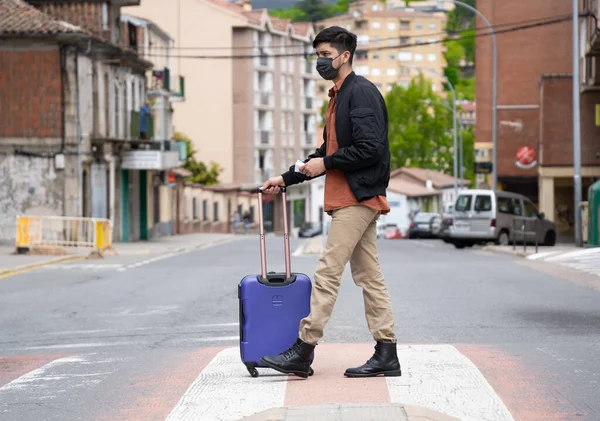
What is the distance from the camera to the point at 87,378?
320 inches

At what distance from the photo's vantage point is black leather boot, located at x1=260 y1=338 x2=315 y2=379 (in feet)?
23.5

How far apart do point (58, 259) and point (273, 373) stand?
23.5 metres

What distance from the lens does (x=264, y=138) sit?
3974 inches

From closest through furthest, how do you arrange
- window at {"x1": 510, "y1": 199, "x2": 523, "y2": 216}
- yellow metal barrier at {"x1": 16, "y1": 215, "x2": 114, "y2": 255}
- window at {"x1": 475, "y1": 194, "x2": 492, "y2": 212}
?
1. yellow metal barrier at {"x1": 16, "y1": 215, "x2": 114, "y2": 255}
2. window at {"x1": 475, "y1": 194, "x2": 492, "y2": 212}
3. window at {"x1": 510, "y1": 199, "x2": 523, "y2": 216}

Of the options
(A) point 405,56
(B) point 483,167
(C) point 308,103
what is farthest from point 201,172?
(A) point 405,56

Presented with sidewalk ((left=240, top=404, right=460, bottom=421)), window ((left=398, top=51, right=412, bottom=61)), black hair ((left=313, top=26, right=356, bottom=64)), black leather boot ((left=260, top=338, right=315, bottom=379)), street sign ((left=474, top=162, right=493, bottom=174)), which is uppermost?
window ((left=398, top=51, right=412, bottom=61))

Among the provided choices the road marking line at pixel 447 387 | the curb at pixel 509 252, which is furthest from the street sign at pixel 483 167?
the road marking line at pixel 447 387

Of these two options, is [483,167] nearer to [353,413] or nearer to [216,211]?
[216,211]

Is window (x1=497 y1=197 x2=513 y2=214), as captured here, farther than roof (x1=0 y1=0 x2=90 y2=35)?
No

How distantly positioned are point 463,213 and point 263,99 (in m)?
60.7

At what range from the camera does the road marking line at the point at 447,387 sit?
630cm

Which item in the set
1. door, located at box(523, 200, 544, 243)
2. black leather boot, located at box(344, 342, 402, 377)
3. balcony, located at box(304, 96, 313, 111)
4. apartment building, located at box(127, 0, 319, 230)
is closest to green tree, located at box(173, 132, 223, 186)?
apartment building, located at box(127, 0, 319, 230)

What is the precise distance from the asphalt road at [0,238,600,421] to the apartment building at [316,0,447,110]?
476 feet

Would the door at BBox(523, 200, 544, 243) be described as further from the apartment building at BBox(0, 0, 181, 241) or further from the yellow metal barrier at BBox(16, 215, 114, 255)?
the apartment building at BBox(0, 0, 181, 241)
